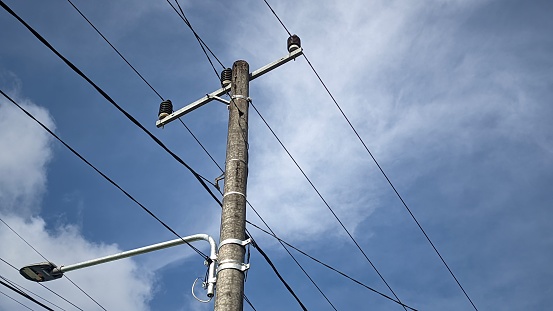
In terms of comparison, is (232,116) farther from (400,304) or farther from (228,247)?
(400,304)

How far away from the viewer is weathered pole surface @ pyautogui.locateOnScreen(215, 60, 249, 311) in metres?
7.01

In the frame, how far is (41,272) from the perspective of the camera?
9297 mm

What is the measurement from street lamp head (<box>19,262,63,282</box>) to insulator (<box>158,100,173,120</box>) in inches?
116

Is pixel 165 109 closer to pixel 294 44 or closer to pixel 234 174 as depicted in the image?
pixel 294 44

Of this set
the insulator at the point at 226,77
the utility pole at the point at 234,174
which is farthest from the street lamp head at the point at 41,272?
the insulator at the point at 226,77

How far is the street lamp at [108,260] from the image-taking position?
775 centimetres

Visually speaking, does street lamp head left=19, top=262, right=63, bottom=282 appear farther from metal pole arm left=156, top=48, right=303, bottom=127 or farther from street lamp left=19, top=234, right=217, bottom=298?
metal pole arm left=156, top=48, right=303, bottom=127

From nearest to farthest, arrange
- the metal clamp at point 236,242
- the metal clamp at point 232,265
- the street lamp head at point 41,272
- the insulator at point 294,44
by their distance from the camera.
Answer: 1. the metal clamp at point 232,265
2. the metal clamp at point 236,242
3. the street lamp head at point 41,272
4. the insulator at point 294,44

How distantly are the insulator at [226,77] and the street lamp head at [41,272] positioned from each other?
3785 millimetres

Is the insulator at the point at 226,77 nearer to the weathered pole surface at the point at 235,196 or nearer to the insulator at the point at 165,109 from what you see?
the weathered pole surface at the point at 235,196

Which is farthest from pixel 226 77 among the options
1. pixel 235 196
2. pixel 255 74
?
pixel 235 196

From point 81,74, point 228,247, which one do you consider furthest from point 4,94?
point 228,247

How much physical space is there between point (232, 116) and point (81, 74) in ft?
7.21

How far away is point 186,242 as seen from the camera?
8539 mm
